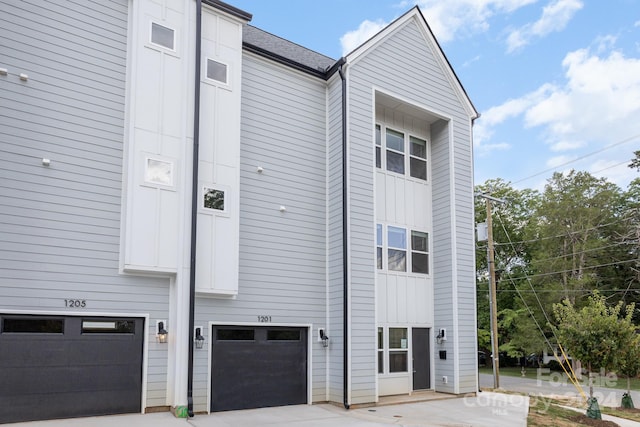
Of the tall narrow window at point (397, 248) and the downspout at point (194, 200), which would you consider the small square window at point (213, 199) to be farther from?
the tall narrow window at point (397, 248)

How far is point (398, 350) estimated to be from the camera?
12.6 metres

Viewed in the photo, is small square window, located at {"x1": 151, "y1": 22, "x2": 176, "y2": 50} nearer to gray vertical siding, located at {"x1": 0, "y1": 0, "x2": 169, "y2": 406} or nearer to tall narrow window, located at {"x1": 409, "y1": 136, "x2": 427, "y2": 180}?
gray vertical siding, located at {"x1": 0, "y1": 0, "x2": 169, "y2": 406}

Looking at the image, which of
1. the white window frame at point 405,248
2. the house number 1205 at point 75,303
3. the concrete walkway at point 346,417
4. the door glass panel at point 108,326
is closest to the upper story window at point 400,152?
the white window frame at point 405,248

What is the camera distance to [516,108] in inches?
1033

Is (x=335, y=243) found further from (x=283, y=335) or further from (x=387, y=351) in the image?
(x=387, y=351)

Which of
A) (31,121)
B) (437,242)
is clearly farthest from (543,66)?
(31,121)

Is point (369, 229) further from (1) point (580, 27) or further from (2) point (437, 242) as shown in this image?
(1) point (580, 27)

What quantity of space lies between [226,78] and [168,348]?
562 cm

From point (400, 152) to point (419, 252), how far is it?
112 inches

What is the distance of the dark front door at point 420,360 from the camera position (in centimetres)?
1283

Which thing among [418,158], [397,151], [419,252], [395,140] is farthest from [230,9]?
[419,252]

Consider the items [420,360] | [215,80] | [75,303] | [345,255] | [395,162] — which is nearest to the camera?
[75,303]

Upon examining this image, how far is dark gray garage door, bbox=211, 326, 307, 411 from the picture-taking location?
9789 mm

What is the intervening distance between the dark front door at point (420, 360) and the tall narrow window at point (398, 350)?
0.30m
